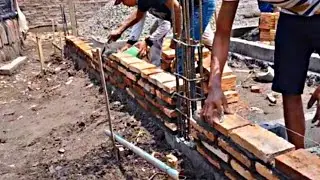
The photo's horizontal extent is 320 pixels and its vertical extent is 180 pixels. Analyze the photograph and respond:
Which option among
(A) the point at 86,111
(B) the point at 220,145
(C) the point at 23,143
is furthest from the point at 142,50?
(B) the point at 220,145

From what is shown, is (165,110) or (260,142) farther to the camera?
(165,110)

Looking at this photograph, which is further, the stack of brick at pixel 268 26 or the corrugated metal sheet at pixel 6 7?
the corrugated metal sheet at pixel 6 7

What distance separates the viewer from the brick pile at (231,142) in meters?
2.23

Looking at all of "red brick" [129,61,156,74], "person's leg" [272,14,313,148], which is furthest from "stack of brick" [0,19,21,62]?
"person's leg" [272,14,313,148]

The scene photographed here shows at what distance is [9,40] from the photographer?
27.6 ft

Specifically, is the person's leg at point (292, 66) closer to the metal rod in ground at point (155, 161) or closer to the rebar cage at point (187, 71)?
the rebar cage at point (187, 71)

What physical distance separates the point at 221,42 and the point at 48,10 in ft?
35.8

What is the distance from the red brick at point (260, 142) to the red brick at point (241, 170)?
0.43ft

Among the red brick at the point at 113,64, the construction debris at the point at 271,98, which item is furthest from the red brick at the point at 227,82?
the red brick at the point at 113,64

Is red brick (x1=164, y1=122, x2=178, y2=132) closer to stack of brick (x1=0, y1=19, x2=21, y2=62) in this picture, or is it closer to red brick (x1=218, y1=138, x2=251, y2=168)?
red brick (x1=218, y1=138, x2=251, y2=168)

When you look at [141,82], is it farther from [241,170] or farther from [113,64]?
[241,170]

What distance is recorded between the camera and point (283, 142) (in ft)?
7.98

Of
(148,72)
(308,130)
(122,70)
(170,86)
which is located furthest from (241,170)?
(122,70)

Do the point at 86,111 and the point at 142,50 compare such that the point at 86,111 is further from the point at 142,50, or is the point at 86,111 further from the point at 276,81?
the point at 276,81
